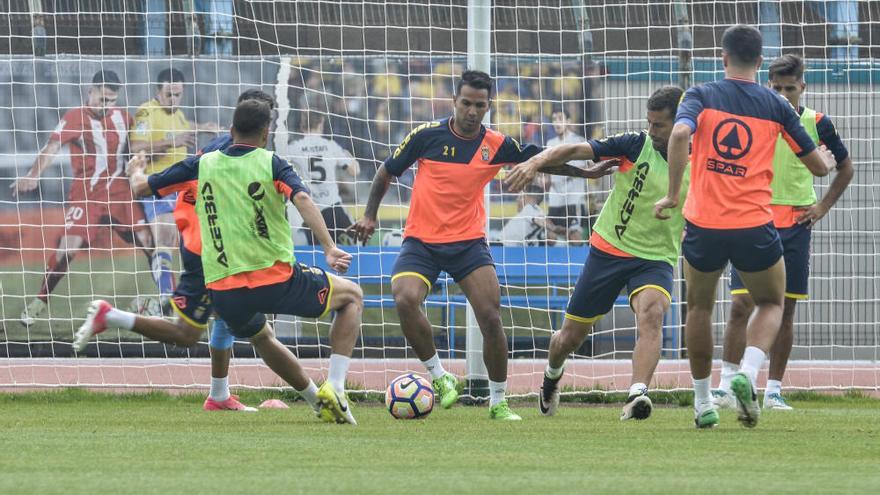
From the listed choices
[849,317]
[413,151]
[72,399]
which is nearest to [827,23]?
[849,317]

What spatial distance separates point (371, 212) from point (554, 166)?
1.43m

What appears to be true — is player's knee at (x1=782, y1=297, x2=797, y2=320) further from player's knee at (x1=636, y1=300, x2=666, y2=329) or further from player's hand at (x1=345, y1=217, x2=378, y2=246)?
player's hand at (x1=345, y1=217, x2=378, y2=246)

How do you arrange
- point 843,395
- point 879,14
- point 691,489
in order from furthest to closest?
point 879,14 → point 843,395 → point 691,489

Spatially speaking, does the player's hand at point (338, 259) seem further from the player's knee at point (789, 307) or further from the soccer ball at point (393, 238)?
the soccer ball at point (393, 238)

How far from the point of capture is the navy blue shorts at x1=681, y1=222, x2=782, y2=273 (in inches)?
273

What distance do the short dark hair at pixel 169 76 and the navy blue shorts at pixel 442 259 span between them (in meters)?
3.55

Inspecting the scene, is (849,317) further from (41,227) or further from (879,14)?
(41,227)

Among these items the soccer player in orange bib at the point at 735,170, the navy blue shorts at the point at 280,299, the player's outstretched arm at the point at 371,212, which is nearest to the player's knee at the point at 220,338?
the player's outstretched arm at the point at 371,212

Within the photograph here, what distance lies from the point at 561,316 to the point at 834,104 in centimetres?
287

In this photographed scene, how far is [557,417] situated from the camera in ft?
28.9

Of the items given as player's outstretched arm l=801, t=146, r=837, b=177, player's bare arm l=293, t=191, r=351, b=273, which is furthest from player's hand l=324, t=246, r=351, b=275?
player's outstretched arm l=801, t=146, r=837, b=177

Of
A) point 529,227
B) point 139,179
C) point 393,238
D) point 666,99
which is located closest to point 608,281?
point 666,99

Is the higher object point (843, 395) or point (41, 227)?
point (41, 227)

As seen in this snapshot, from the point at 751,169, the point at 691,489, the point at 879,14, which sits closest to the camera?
the point at 691,489
